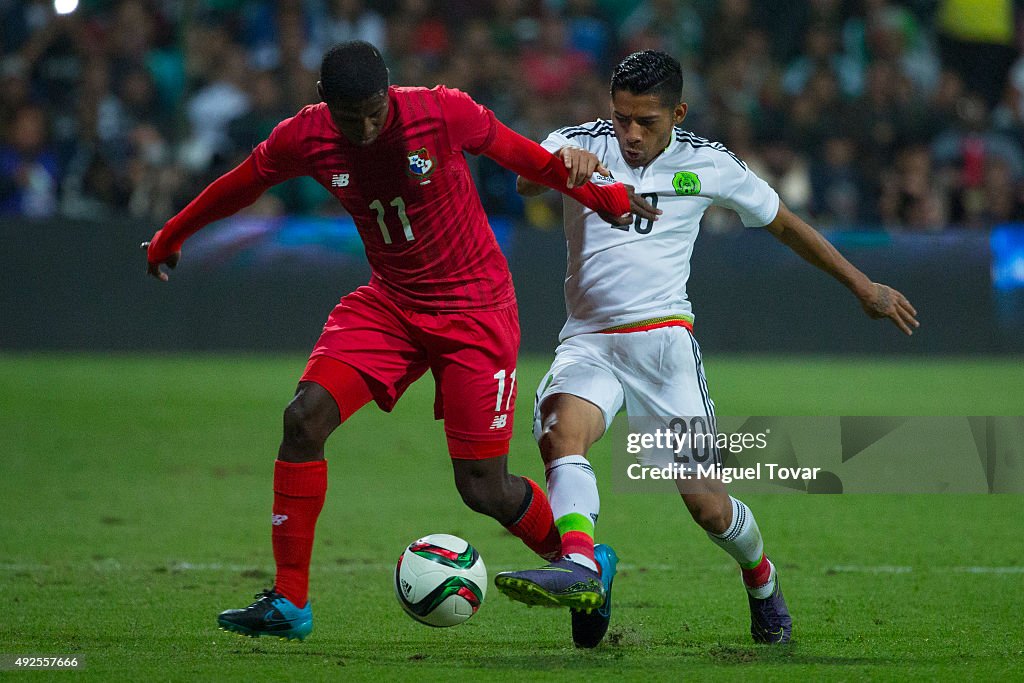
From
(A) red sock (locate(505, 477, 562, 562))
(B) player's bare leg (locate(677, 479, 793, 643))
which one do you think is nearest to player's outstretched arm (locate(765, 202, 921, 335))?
(B) player's bare leg (locate(677, 479, 793, 643))

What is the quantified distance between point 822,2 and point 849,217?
3.03 m

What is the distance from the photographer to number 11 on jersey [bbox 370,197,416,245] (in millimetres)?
4828

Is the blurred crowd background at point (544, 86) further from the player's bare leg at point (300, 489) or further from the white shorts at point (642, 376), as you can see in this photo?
the player's bare leg at point (300, 489)

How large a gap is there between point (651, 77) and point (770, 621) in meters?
2.07

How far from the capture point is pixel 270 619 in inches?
181

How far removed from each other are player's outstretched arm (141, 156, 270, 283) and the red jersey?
2.2 inches

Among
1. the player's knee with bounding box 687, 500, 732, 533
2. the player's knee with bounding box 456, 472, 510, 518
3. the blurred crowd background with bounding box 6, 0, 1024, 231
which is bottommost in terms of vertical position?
the player's knee with bounding box 687, 500, 732, 533

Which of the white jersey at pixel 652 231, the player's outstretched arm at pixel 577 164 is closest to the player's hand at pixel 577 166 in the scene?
the player's outstretched arm at pixel 577 164

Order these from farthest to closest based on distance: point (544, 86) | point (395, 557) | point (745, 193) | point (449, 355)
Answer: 1. point (544, 86)
2. point (395, 557)
3. point (745, 193)
4. point (449, 355)

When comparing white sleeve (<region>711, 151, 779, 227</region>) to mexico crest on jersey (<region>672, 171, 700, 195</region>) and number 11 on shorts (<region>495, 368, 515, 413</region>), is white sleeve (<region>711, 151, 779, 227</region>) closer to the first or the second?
mexico crest on jersey (<region>672, 171, 700, 195</region>)

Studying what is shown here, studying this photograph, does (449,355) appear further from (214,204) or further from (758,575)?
(758,575)

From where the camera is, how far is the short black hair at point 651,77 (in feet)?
17.0

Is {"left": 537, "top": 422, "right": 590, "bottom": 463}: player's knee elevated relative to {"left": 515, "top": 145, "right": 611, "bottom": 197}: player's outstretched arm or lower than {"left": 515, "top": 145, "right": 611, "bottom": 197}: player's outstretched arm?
lower

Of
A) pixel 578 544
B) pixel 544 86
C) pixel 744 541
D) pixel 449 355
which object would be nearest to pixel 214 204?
pixel 449 355
